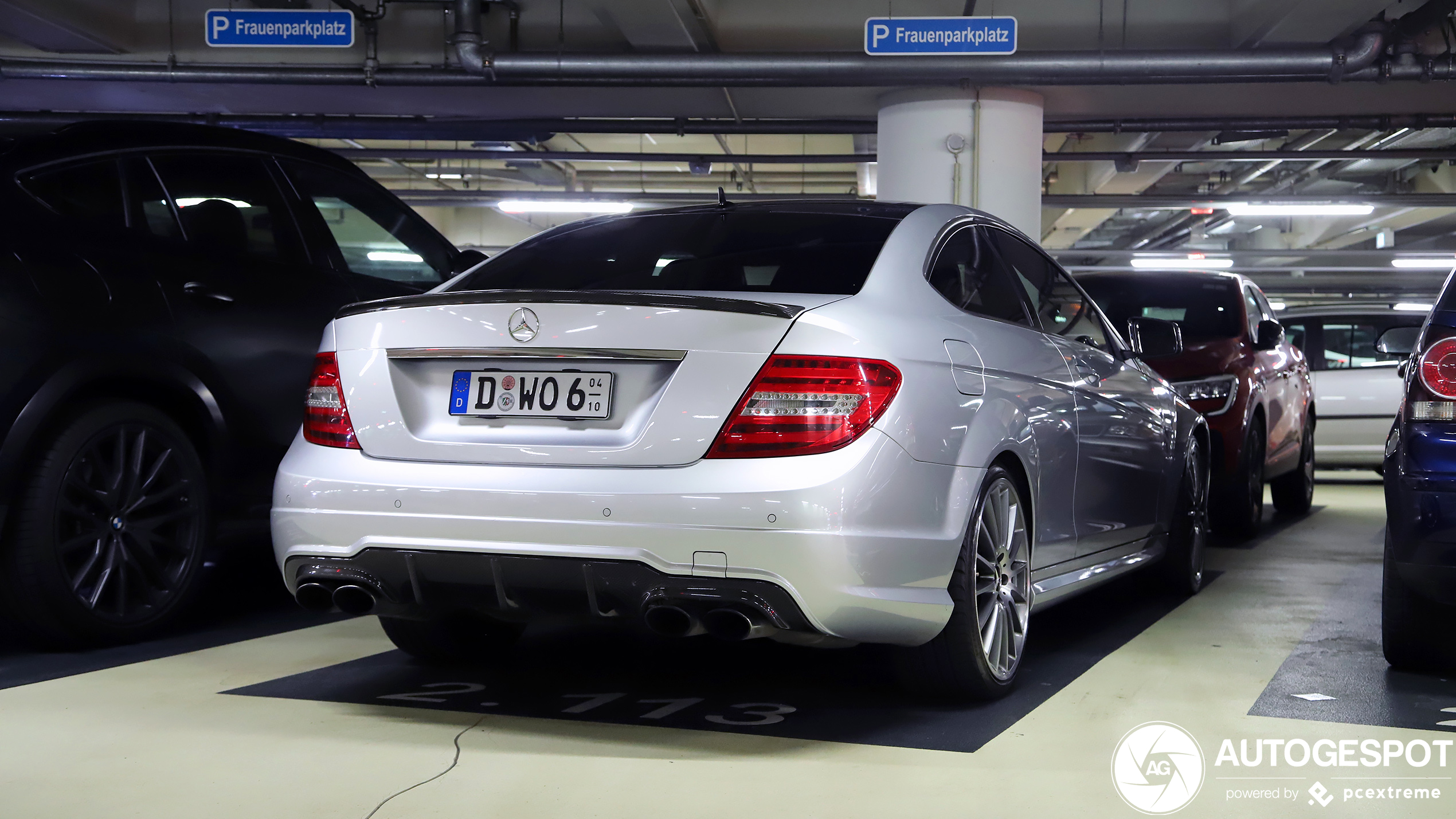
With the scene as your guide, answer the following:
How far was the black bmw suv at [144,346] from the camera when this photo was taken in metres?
3.83

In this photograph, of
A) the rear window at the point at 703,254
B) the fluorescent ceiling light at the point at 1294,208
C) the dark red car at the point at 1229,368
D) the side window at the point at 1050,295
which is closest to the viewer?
the rear window at the point at 703,254

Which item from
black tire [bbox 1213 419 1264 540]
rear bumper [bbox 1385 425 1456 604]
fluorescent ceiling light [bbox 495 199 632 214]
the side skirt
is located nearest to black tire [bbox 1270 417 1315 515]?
black tire [bbox 1213 419 1264 540]

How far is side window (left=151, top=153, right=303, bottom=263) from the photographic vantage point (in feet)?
14.7

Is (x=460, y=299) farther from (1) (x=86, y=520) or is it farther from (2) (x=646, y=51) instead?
(2) (x=646, y=51)

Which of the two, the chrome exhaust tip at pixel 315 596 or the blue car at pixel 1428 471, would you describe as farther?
the blue car at pixel 1428 471

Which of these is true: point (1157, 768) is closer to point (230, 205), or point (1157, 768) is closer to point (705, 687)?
point (705, 687)

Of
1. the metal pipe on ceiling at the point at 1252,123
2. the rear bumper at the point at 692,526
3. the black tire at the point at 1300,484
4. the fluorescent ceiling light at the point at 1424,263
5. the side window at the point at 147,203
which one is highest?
the metal pipe on ceiling at the point at 1252,123

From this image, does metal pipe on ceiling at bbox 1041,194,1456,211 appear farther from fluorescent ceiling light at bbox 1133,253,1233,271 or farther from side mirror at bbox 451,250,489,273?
side mirror at bbox 451,250,489,273

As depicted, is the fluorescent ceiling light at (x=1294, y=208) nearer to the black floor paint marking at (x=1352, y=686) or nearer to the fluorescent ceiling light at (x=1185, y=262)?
the fluorescent ceiling light at (x=1185, y=262)

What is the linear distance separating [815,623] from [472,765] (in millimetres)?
812

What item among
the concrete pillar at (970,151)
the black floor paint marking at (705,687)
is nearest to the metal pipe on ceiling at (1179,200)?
the concrete pillar at (970,151)

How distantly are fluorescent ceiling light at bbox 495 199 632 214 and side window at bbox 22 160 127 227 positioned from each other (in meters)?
13.7

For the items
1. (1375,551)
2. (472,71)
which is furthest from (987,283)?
(472,71)

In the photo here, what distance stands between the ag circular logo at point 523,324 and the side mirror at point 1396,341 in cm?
342
